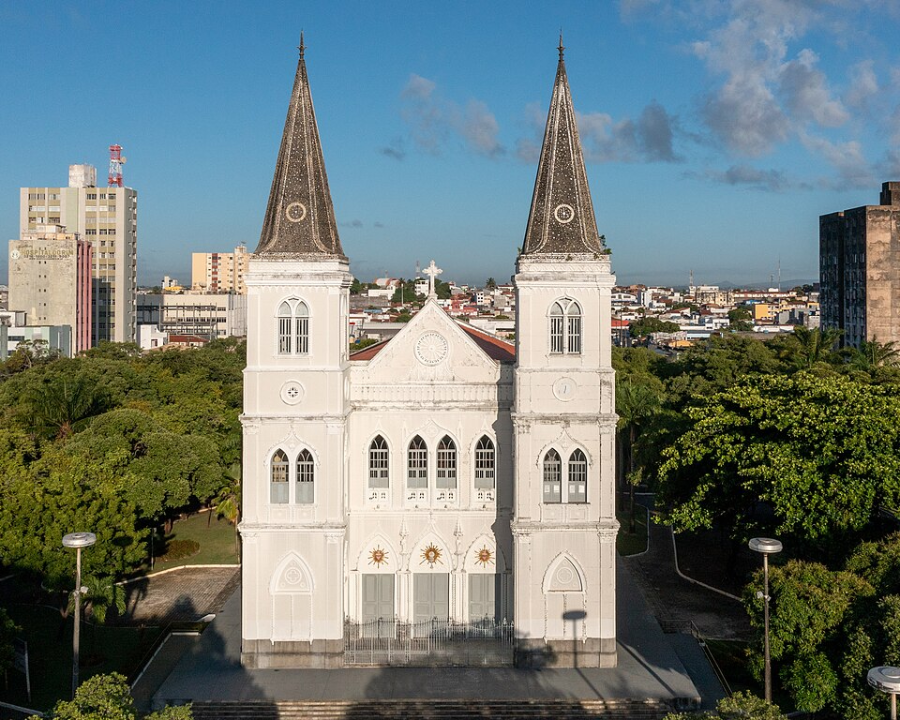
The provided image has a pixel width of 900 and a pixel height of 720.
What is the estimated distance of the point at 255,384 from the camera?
1172 inches

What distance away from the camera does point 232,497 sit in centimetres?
4588

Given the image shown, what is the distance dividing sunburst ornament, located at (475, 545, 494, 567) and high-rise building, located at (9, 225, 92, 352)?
10602 cm

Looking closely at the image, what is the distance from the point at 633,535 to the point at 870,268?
62.4 meters

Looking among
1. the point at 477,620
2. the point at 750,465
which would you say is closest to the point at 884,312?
the point at 750,465

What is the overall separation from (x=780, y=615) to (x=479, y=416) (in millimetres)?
11448

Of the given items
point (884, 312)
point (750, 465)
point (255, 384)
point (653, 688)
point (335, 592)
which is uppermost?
point (884, 312)

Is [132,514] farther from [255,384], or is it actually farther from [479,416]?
[479,416]

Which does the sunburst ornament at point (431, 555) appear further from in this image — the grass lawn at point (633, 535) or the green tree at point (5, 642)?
the grass lawn at point (633, 535)

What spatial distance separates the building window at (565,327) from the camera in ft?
98.9

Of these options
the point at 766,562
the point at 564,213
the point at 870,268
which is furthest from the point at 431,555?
the point at 870,268

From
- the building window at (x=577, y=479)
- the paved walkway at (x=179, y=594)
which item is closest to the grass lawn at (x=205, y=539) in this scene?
the paved walkway at (x=179, y=594)

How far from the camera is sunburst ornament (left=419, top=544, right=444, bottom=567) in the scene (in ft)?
104

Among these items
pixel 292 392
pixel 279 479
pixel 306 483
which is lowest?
pixel 306 483

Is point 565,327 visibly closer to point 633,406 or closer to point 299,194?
point 299,194
